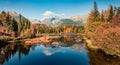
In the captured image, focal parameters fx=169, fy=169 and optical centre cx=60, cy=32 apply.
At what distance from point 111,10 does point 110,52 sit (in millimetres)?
82530

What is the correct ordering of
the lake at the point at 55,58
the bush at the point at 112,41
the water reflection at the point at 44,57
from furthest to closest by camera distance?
the water reflection at the point at 44,57 < the bush at the point at 112,41 < the lake at the point at 55,58

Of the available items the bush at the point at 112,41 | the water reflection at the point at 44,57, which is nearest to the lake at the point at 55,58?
the water reflection at the point at 44,57

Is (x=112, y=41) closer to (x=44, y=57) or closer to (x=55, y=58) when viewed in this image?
(x=55, y=58)

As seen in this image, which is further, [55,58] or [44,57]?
[44,57]

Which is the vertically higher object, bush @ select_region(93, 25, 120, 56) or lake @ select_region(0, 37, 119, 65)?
bush @ select_region(93, 25, 120, 56)

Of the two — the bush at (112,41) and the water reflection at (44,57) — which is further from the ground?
the bush at (112,41)

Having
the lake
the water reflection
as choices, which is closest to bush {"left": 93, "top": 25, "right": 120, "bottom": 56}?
the lake

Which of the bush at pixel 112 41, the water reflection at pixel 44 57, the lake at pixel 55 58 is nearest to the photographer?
the lake at pixel 55 58

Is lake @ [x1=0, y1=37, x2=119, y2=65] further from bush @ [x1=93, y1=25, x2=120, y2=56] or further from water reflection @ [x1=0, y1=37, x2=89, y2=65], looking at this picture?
bush @ [x1=93, y1=25, x2=120, y2=56]

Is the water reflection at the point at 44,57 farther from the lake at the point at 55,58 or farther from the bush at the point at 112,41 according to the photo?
the bush at the point at 112,41

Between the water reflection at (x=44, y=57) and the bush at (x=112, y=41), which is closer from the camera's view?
the bush at (x=112, y=41)

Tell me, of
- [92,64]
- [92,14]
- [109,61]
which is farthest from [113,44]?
[92,14]

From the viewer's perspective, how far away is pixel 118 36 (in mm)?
45688

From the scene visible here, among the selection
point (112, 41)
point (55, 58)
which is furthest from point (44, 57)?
point (112, 41)
